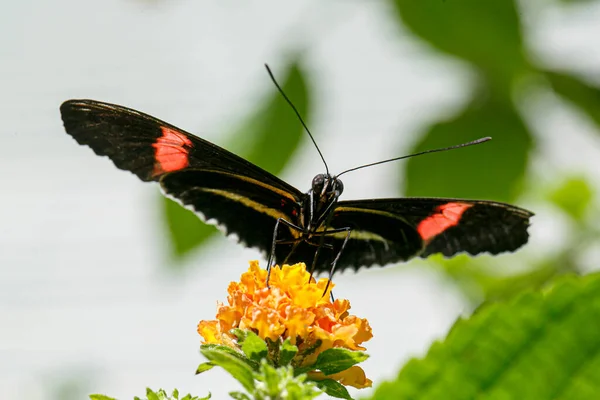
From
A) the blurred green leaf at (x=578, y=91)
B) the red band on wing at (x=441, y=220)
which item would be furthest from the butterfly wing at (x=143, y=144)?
the blurred green leaf at (x=578, y=91)

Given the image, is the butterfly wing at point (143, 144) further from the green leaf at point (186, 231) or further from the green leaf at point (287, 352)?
the green leaf at point (287, 352)

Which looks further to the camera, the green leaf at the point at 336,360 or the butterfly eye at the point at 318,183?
the butterfly eye at the point at 318,183

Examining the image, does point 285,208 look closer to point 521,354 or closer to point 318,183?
point 318,183

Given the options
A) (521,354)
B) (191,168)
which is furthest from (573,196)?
(521,354)

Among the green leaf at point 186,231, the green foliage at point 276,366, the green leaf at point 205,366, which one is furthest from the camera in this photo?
the green leaf at point 186,231

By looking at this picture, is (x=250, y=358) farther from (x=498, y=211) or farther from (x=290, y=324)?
(x=498, y=211)

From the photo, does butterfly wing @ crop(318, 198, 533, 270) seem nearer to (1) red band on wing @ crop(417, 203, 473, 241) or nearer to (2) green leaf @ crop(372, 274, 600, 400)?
(1) red band on wing @ crop(417, 203, 473, 241)

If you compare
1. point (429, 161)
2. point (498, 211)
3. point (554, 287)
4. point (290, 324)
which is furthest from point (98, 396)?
point (429, 161)
